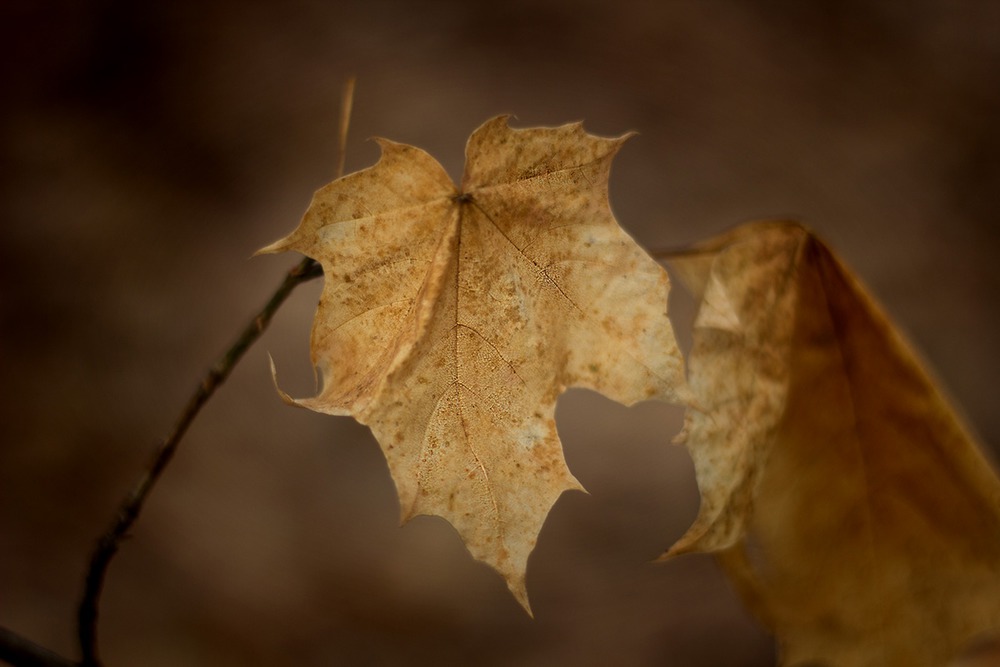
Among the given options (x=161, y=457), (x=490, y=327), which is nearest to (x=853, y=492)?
(x=490, y=327)

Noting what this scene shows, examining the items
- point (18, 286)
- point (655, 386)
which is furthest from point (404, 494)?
point (18, 286)

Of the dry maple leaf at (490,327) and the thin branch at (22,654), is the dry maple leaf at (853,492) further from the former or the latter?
the thin branch at (22,654)

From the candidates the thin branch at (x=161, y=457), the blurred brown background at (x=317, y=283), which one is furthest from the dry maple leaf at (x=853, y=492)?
the blurred brown background at (x=317, y=283)

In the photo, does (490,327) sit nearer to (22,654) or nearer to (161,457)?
(161,457)

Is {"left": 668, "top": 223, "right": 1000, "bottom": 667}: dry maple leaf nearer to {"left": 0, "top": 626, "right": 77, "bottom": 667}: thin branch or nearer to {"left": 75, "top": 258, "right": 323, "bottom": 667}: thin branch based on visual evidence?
{"left": 75, "top": 258, "right": 323, "bottom": 667}: thin branch

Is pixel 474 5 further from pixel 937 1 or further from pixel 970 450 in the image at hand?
pixel 970 450

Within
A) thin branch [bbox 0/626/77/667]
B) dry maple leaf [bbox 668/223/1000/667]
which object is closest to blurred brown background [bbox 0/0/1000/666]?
dry maple leaf [bbox 668/223/1000/667]

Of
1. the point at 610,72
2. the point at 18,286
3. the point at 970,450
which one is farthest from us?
the point at 610,72
